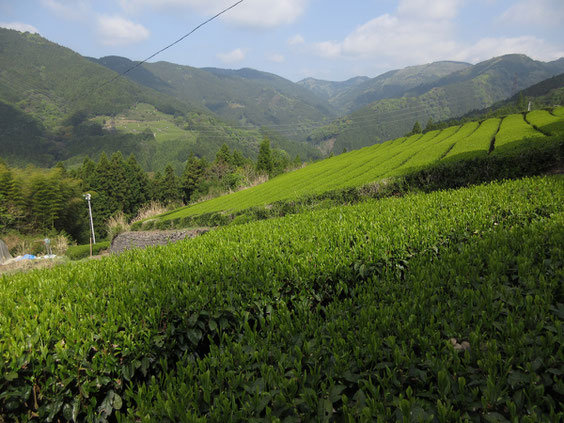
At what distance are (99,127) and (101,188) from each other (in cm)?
11710

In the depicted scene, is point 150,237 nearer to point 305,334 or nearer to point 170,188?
point 305,334

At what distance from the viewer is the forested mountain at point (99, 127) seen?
116m

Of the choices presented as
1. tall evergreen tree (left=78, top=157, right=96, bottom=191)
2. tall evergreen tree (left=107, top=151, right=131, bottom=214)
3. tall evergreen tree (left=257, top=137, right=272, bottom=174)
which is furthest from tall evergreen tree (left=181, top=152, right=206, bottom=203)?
tall evergreen tree (left=78, top=157, right=96, bottom=191)

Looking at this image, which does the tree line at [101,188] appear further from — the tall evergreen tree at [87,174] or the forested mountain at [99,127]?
the forested mountain at [99,127]

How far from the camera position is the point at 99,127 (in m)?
144

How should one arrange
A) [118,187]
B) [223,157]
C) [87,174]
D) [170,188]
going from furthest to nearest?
[170,188] < [118,187] < [87,174] < [223,157]

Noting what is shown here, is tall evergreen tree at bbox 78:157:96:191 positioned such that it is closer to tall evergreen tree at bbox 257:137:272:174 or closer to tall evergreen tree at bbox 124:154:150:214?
tall evergreen tree at bbox 124:154:150:214

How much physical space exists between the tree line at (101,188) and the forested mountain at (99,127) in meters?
54.7

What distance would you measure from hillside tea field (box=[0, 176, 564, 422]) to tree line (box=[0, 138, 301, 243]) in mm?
29861

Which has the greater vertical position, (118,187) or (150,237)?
(118,187)

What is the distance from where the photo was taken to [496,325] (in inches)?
70.9

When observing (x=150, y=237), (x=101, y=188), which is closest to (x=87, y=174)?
(x=101, y=188)

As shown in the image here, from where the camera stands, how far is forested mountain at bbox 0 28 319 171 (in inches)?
4572

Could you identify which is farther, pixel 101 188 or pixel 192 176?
pixel 101 188
